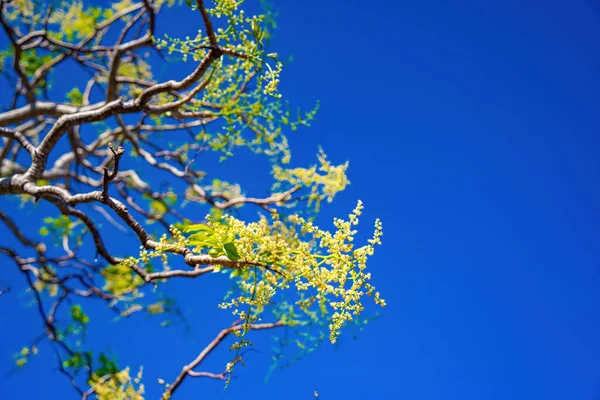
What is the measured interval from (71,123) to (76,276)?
5.48 feet

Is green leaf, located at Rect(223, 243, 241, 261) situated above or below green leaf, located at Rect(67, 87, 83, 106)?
below

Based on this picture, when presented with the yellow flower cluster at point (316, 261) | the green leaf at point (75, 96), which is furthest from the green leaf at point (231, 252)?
the green leaf at point (75, 96)

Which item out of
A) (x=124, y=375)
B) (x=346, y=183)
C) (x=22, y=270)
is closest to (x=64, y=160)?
(x=22, y=270)

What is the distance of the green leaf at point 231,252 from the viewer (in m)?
1.29

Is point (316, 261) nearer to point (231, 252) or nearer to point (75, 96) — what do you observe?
point (231, 252)

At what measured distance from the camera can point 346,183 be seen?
117 inches

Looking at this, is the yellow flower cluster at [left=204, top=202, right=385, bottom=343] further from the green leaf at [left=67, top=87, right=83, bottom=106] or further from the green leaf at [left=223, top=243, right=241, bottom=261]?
the green leaf at [left=67, top=87, right=83, bottom=106]

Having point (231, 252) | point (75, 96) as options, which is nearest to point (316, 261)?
point (231, 252)

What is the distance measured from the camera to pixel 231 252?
4.27 ft

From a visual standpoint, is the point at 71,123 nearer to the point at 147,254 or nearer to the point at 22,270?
the point at 147,254

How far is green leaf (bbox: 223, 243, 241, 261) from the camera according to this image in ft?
4.24

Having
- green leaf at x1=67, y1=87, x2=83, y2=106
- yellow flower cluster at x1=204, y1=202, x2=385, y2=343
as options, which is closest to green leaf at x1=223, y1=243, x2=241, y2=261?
yellow flower cluster at x1=204, y1=202, x2=385, y2=343

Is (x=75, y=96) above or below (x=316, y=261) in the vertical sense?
above

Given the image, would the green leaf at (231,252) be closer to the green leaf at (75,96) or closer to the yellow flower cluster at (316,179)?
the yellow flower cluster at (316,179)
